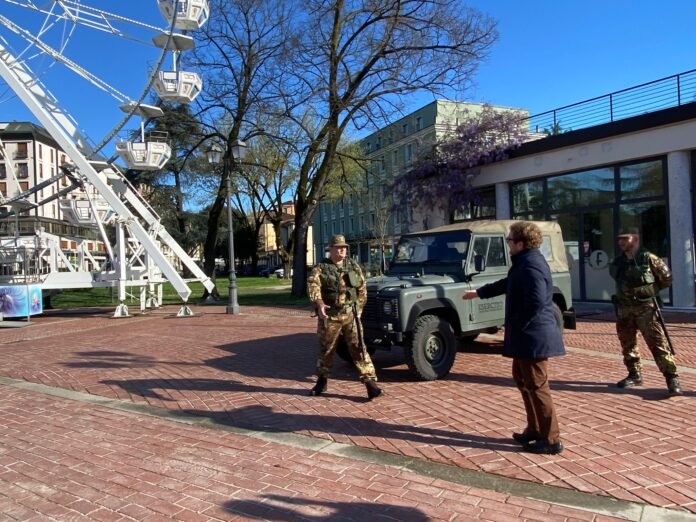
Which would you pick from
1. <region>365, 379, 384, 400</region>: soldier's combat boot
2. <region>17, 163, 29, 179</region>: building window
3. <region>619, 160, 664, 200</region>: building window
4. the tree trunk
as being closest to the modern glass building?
<region>619, 160, 664, 200</region>: building window

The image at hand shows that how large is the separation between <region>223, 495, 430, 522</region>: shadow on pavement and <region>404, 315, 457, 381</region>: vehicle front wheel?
3.06 metres

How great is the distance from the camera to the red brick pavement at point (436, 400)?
4.02 metres

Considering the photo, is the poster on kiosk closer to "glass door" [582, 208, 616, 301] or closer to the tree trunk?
the tree trunk

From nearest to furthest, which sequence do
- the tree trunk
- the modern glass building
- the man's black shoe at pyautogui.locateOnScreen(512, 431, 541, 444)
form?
the man's black shoe at pyautogui.locateOnScreen(512, 431, 541, 444)
the modern glass building
the tree trunk

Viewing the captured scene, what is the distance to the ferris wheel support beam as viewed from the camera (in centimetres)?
1603

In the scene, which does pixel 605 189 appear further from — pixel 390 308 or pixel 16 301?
pixel 16 301

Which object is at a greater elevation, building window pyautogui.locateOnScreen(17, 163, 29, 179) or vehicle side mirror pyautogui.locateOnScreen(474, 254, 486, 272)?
building window pyautogui.locateOnScreen(17, 163, 29, 179)

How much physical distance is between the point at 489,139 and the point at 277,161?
20.1 meters

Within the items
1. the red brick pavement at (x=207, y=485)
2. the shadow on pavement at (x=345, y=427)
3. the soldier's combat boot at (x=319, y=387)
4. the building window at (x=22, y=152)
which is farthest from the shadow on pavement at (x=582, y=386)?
the building window at (x=22, y=152)

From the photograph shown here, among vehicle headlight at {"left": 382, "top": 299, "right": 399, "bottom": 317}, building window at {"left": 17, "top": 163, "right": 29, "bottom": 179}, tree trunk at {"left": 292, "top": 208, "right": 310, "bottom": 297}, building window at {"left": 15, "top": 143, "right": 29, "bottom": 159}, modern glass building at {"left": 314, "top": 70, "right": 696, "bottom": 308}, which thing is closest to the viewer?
vehicle headlight at {"left": 382, "top": 299, "right": 399, "bottom": 317}

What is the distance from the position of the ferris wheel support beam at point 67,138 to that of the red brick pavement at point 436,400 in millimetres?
5179

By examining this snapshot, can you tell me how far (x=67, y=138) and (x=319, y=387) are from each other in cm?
1451

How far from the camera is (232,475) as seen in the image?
4004 mm

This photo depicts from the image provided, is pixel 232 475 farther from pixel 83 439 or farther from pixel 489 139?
pixel 489 139
